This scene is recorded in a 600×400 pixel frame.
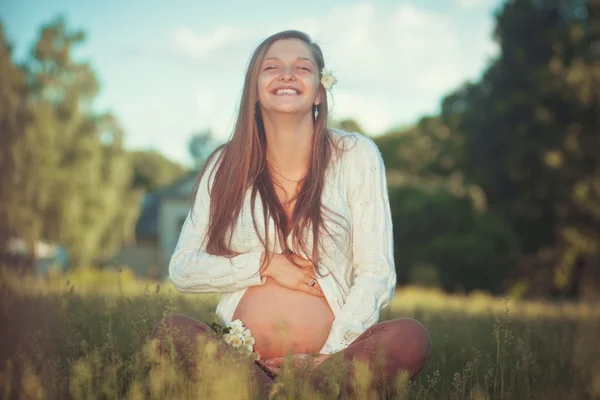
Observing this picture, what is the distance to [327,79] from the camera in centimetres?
425

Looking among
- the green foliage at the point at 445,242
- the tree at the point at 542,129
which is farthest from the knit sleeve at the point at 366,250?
the tree at the point at 542,129

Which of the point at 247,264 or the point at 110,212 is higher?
the point at 247,264

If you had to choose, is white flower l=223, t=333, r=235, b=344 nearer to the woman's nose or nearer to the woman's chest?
the woman's chest

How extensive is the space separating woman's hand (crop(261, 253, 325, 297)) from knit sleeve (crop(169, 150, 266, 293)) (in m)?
0.08

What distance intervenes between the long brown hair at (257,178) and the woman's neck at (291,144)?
0.07 m

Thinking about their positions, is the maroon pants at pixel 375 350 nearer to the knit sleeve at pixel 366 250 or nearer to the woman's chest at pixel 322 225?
the knit sleeve at pixel 366 250

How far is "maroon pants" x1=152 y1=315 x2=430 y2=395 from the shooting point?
10.1ft

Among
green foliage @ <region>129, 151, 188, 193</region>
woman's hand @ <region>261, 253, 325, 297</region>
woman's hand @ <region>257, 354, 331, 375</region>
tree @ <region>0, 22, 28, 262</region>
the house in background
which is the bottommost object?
the house in background

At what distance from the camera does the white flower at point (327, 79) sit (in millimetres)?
4246

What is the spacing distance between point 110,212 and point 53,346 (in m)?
26.4

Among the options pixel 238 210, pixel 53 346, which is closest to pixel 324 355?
pixel 238 210

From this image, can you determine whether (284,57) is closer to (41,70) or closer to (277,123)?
(277,123)

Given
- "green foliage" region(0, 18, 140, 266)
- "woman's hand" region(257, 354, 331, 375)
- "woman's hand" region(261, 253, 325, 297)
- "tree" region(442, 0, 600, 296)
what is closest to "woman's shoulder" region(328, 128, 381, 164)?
"woman's hand" region(261, 253, 325, 297)

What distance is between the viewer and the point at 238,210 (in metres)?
3.95
